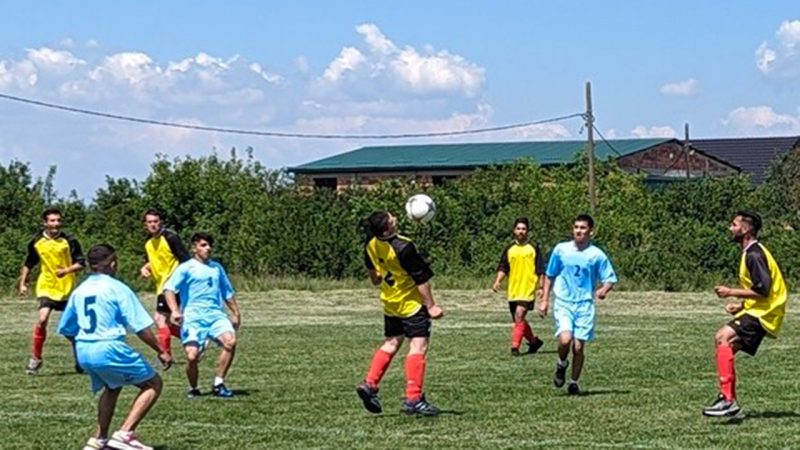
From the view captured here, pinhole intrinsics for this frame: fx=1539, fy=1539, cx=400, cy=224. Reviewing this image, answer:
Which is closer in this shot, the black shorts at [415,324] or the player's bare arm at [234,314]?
the black shorts at [415,324]

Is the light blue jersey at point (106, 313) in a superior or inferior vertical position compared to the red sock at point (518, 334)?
superior

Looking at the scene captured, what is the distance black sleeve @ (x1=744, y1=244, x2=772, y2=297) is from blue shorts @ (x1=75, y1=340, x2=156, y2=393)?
503 centimetres

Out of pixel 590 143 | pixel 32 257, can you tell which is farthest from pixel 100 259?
pixel 590 143

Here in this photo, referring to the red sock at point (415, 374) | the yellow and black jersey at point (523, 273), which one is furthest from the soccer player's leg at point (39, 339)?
the red sock at point (415, 374)

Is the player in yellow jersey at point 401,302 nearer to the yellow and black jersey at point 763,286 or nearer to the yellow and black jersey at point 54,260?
the yellow and black jersey at point 763,286

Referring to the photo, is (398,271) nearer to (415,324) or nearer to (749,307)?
(415,324)

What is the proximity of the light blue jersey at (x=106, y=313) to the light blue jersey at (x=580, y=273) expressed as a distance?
216 inches

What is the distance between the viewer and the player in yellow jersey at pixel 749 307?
12688mm

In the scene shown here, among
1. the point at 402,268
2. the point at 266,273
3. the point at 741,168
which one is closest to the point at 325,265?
the point at 266,273

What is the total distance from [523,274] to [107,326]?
11476 millimetres

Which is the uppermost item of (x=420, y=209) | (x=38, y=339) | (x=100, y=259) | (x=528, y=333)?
(x=420, y=209)

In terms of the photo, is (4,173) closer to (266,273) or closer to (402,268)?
(266,273)

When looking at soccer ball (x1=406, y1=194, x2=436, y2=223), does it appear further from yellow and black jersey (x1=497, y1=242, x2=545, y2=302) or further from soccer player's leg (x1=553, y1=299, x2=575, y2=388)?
yellow and black jersey (x1=497, y1=242, x2=545, y2=302)

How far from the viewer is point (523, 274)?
2183 cm
